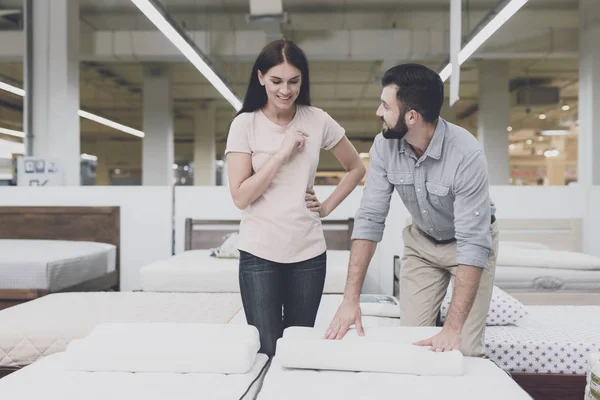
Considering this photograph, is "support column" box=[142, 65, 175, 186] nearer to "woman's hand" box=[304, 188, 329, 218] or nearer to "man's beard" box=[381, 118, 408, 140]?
"woman's hand" box=[304, 188, 329, 218]

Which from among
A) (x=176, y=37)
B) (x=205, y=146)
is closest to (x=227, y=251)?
(x=176, y=37)

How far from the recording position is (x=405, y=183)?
183cm

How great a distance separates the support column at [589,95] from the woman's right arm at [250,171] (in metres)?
4.16

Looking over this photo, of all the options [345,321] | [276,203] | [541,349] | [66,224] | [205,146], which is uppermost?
[205,146]

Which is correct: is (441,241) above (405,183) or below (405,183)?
below

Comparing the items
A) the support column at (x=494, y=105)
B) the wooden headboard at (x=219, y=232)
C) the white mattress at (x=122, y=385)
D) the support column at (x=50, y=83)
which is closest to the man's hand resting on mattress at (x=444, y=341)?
the white mattress at (x=122, y=385)

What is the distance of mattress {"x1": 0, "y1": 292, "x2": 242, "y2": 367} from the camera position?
2.33 m

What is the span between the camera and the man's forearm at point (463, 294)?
5.25 feet

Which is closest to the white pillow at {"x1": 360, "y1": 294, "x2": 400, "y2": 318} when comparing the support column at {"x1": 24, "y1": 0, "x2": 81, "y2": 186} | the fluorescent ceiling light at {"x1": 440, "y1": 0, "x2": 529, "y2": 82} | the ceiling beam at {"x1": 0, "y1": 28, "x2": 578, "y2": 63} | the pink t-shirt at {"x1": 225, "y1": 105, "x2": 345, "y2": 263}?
the pink t-shirt at {"x1": 225, "y1": 105, "x2": 345, "y2": 263}

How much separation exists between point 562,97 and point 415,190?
13526 mm

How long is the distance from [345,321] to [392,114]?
2.24 feet

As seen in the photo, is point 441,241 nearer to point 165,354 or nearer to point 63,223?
point 165,354

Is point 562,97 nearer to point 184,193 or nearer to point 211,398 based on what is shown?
point 184,193

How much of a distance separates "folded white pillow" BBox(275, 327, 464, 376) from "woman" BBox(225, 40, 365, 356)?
0.26m
